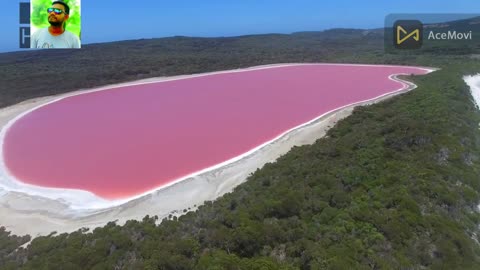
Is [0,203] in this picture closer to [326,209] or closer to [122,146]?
[122,146]

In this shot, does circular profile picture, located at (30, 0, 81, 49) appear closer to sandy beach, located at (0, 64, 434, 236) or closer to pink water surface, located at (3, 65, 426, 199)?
pink water surface, located at (3, 65, 426, 199)

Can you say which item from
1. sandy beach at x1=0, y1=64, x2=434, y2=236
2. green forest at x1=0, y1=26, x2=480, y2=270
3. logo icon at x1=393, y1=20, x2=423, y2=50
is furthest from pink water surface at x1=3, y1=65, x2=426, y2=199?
logo icon at x1=393, y1=20, x2=423, y2=50

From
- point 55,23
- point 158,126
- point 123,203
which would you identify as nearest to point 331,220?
point 123,203

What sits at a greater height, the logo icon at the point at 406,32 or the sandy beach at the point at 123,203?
the logo icon at the point at 406,32

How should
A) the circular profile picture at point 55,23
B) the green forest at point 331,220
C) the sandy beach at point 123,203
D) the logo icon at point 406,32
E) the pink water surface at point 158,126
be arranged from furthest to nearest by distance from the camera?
the logo icon at point 406,32 → the pink water surface at point 158,126 → the circular profile picture at point 55,23 → the sandy beach at point 123,203 → the green forest at point 331,220

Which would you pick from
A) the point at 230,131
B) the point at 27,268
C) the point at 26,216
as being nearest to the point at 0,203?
Answer: the point at 26,216

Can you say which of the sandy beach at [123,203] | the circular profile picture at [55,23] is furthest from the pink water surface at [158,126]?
the circular profile picture at [55,23]

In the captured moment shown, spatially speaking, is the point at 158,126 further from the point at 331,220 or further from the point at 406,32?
the point at 406,32

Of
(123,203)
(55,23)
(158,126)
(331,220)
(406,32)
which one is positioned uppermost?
(406,32)

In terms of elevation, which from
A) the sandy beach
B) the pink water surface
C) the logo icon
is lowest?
the sandy beach

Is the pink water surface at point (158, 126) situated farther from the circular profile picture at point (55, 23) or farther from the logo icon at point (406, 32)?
the circular profile picture at point (55, 23)
